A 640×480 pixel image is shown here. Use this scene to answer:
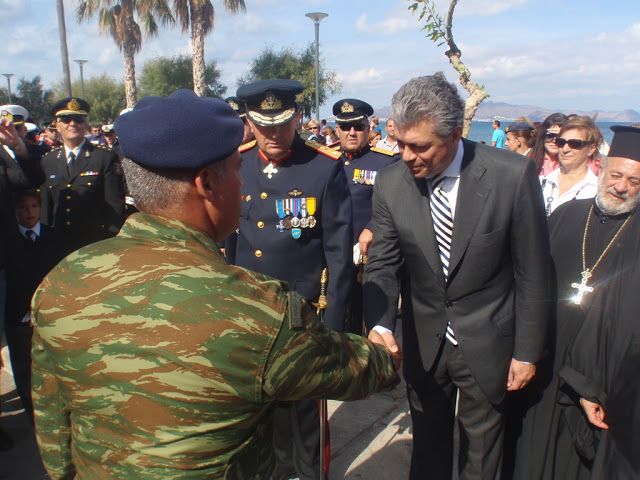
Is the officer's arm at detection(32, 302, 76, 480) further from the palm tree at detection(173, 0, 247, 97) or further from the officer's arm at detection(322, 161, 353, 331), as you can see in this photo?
the palm tree at detection(173, 0, 247, 97)

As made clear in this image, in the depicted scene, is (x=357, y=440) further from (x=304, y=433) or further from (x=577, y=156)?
(x=577, y=156)

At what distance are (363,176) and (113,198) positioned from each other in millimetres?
2629

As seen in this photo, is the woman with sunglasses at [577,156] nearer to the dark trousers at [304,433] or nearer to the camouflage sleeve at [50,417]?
the dark trousers at [304,433]

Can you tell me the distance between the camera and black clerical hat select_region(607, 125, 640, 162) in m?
2.50

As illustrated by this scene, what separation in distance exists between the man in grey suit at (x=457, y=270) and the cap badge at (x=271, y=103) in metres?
0.75

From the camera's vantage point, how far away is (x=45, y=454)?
1.39m

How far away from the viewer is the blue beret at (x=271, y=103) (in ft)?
9.12

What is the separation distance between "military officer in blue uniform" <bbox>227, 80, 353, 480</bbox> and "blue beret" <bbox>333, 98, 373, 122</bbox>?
2.06 metres

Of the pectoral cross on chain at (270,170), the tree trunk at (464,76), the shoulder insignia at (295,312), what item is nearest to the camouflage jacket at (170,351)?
the shoulder insignia at (295,312)

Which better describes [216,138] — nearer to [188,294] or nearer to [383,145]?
[188,294]

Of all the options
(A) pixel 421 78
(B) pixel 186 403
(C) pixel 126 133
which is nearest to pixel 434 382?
(A) pixel 421 78

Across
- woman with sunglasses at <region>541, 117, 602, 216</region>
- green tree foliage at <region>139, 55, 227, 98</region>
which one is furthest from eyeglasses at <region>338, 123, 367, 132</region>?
green tree foliage at <region>139, 55, 227, 98</region>

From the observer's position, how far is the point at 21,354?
11.9 feet

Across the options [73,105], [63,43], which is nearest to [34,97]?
[63,43]
